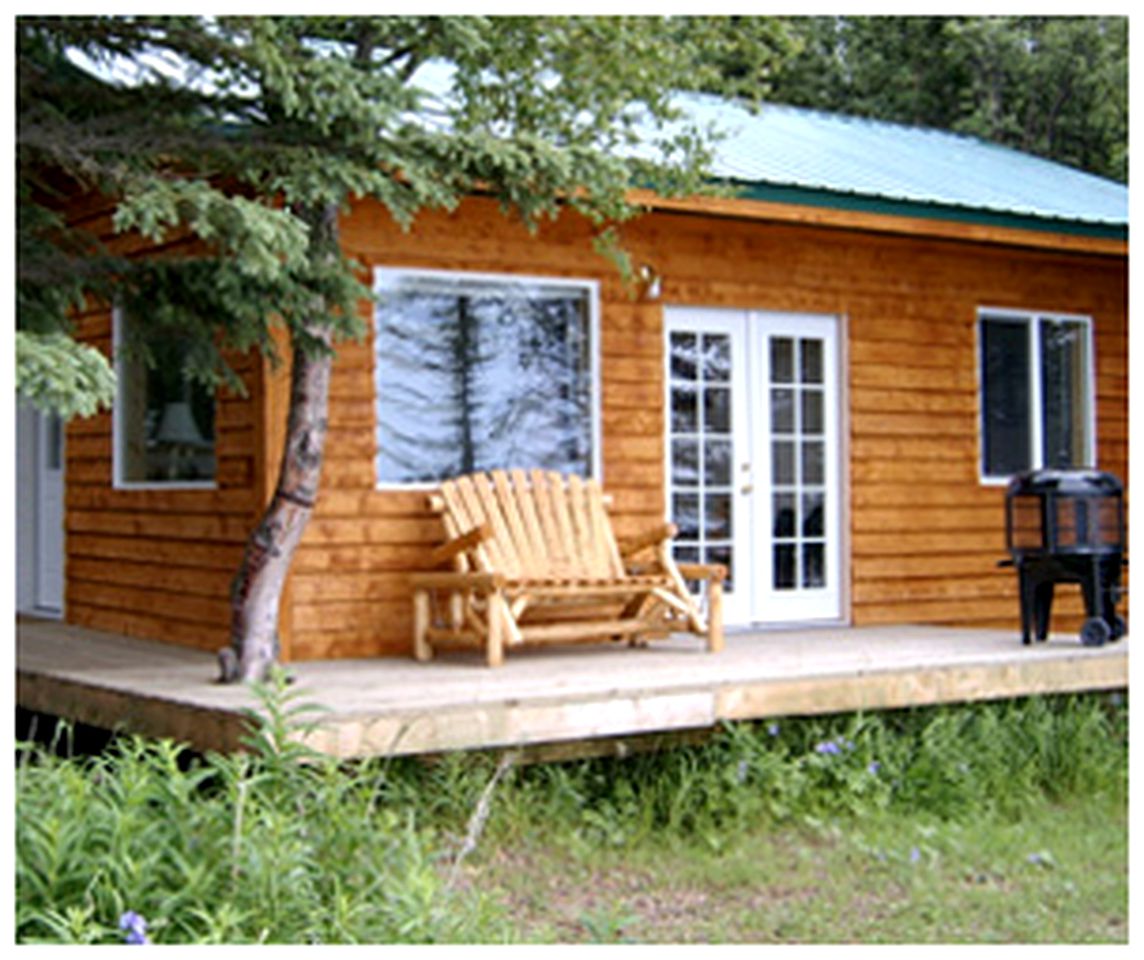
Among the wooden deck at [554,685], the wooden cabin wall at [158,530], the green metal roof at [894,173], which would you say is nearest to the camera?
the wooden deck at [554,685]

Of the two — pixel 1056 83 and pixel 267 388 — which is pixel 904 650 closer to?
pixel 267 388

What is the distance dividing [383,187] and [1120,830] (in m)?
3.74

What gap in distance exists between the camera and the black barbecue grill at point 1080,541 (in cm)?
759

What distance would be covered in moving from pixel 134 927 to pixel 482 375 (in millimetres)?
4401

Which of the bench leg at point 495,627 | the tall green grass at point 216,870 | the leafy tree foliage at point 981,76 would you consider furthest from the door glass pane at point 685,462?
the leafy tree foliage at point 981,76

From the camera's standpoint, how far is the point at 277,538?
246 inches

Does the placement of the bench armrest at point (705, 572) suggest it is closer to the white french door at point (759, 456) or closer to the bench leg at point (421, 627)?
the white french door at point (759, 456)

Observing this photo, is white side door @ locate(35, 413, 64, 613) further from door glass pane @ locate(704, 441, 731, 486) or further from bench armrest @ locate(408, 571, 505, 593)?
door glass pane @ locate(704, 441, 731, 486)

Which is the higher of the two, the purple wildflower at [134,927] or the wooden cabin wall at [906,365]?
the wooden cabin wall at [906,365]

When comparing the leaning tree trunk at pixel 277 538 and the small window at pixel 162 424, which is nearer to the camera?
the leaning tree trunk at pixel 277 538

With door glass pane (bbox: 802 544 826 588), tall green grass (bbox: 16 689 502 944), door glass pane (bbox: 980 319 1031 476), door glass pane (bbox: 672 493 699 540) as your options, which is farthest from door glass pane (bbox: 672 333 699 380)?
tall green grass (bbox: 16 689 502 944)

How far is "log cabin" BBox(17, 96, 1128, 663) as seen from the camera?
7496 millimetres

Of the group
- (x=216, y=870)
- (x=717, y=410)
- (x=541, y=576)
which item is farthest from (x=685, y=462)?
(x=216, y=870)

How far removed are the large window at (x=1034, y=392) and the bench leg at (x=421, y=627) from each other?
12.6ft
